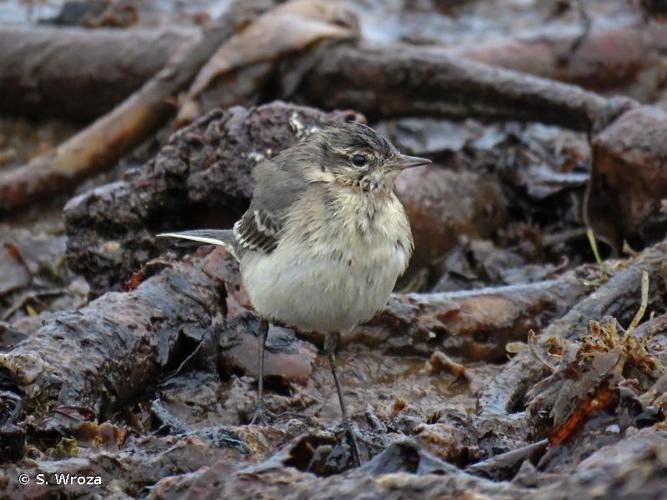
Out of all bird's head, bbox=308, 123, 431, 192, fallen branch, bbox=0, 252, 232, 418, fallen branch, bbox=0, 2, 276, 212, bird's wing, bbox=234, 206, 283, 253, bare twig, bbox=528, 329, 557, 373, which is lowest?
fallen branch, bbox=0, 2, 276, 212

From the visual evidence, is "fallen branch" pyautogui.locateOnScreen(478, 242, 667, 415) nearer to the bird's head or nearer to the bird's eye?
the bird's head

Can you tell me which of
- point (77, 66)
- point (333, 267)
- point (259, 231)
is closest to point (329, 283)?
point (333, 267)

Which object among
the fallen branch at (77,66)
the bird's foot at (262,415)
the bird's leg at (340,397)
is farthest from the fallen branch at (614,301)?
the fallen branch at (77,66)

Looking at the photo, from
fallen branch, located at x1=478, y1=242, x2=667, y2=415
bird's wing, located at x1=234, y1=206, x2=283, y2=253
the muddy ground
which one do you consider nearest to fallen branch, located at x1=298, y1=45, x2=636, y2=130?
the muddy ground

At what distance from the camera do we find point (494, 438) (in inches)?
186

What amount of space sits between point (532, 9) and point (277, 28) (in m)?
5.21

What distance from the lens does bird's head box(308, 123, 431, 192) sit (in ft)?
19.1

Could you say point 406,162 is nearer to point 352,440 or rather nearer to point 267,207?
point 267,207

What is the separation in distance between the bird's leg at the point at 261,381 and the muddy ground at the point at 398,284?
116 millimetres

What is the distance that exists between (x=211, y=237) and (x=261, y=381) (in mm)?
1122

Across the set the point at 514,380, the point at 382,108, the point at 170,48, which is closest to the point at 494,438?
the point at 514,380

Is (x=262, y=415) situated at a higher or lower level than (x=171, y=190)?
lower

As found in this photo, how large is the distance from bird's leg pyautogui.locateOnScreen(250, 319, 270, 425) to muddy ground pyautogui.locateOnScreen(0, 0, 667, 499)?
0.38ft

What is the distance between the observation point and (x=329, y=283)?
5.36 metres
